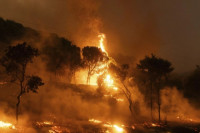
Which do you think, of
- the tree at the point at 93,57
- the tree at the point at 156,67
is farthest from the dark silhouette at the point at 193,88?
the tree at the point at 93,57

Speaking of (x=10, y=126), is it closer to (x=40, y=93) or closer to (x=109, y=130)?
(x=109, y=130)

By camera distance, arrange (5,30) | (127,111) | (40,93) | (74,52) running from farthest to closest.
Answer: (5,30), (74,52), (127,111), (40,93)

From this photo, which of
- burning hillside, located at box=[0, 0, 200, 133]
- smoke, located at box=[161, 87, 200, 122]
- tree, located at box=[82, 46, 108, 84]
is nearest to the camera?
burning hillside, located at box=[0, 0, 200, 133]

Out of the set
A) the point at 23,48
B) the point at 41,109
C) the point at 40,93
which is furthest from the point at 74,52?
the point at 23,48

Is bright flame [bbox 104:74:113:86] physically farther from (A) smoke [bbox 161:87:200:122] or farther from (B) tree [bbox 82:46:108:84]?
(A) smoke [bbox 161:87:200:122]

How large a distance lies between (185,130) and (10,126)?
27.4 metres

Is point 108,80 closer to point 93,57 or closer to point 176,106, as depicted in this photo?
point 93,57

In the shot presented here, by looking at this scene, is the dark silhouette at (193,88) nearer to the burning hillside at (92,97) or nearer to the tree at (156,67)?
the burning hillside at (92,97)

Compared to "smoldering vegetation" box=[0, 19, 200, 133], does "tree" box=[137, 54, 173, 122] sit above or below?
above

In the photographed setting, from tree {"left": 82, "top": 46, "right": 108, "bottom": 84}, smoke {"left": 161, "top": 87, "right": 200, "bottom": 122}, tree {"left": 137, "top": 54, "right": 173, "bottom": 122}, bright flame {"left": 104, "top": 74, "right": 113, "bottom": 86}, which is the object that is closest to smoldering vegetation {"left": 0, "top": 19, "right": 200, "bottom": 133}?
smoke {"left": 161, "top": 87, "right": 200, "bottom": 122}

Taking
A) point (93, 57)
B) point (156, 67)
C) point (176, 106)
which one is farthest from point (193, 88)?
point (93, 57)

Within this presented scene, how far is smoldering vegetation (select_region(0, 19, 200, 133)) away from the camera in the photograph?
38.5m

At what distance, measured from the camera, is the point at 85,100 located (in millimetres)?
48406

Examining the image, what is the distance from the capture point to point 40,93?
45.8m
